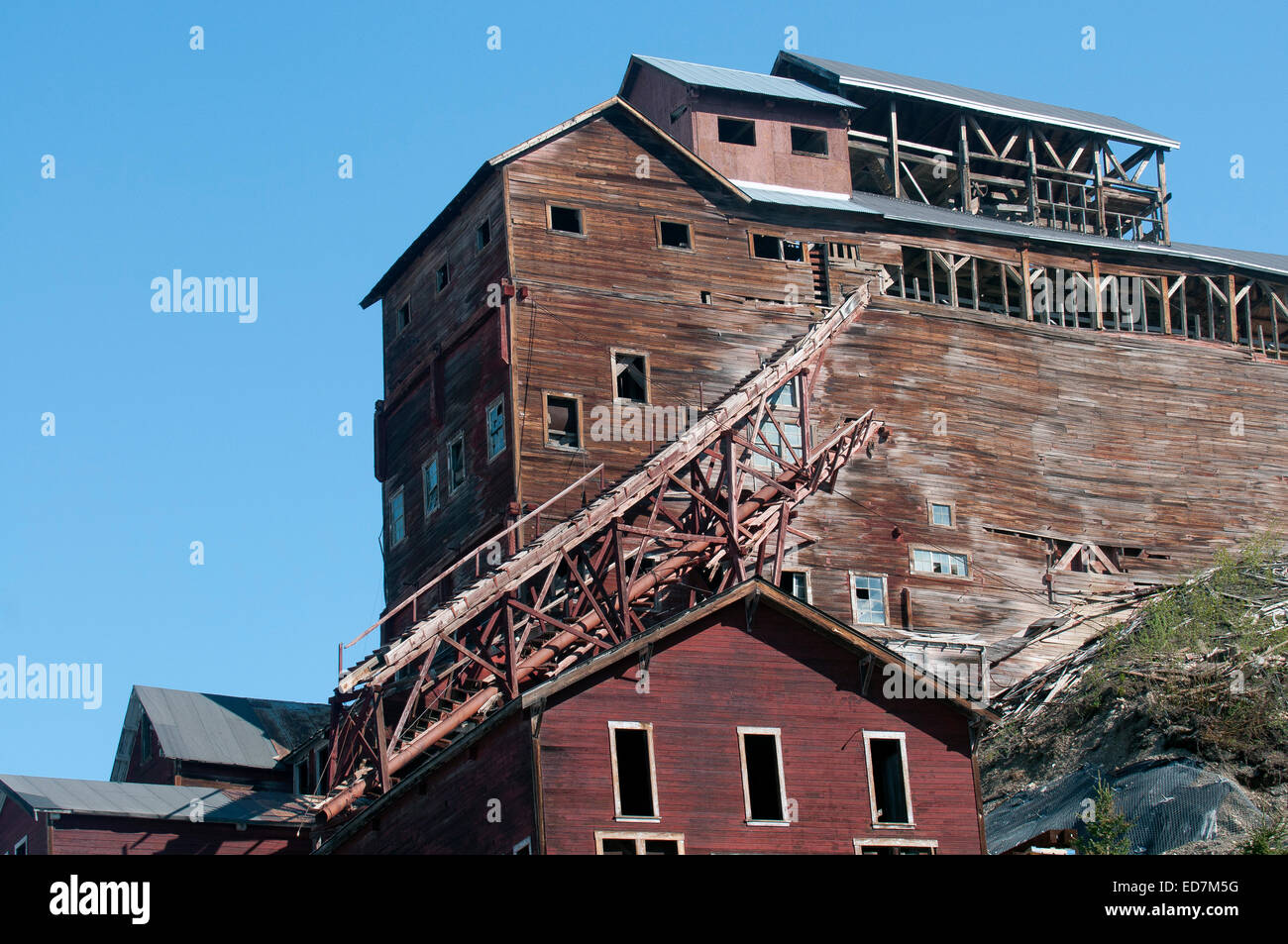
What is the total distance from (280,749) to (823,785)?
19956 mm

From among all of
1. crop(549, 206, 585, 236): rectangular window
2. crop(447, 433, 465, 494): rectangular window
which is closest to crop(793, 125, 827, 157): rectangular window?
crop(549, 206, 585, 236): rectangular window

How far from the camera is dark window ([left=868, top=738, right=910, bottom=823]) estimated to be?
1254 inches

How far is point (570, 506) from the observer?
144 feet

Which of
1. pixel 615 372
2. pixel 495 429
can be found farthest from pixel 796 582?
pixel 495 429

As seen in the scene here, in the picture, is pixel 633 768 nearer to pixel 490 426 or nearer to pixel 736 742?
pixel 736 742

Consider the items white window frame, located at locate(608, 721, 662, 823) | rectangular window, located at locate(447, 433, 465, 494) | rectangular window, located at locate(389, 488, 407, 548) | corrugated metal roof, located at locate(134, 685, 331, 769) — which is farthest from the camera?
rectangular window, located at locate(389, 488, 407, 548)

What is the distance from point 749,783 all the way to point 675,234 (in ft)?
69.1

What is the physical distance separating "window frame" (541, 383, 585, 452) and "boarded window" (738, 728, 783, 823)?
14354 millimetres

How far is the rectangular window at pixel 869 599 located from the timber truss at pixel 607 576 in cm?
236

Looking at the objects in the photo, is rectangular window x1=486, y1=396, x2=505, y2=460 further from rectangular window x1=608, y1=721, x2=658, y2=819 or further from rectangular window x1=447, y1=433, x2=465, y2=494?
rectangular window x1=608, y1=721, x2=658, y2=819

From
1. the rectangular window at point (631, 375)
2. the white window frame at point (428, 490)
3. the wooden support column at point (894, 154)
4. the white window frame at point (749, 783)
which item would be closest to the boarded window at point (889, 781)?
the white window frame at point (749, 783)

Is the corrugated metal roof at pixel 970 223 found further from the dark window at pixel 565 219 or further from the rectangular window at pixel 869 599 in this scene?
the rectangular window at pixel 869 599
